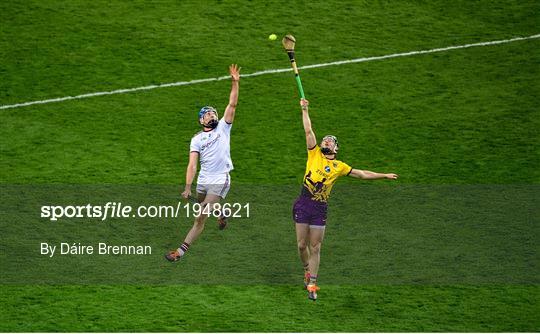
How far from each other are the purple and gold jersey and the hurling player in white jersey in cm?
175

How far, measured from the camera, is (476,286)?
72.6ft

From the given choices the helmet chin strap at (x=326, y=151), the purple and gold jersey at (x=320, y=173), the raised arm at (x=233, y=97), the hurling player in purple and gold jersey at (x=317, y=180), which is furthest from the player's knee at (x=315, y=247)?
the raised arm at (x=233, y=97)

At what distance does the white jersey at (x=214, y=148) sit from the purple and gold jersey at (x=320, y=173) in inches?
68.6

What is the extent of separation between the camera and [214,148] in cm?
2133

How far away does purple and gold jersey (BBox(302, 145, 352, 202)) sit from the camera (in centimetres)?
2028

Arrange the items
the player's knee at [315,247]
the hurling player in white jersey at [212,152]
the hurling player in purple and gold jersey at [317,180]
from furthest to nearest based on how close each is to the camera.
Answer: the hurling player in white jersey at [212,152]
the player's knee at [315,247]
the hurling player in purple and gold jersey at [317,180]

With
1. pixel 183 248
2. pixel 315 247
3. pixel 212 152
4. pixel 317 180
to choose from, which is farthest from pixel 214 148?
pixel 315 247

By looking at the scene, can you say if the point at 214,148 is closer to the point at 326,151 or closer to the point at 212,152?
the point at 212,152

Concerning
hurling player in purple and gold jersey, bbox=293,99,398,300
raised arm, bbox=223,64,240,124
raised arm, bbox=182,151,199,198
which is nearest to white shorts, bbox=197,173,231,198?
raised arm, bbox=182,151,199,198

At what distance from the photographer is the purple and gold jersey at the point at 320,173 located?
20281mm

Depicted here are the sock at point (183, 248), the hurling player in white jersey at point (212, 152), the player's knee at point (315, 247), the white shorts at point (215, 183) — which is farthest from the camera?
the sock at point (183, 248)

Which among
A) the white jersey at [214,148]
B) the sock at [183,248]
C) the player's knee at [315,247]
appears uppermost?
the white jersey at [214,148]

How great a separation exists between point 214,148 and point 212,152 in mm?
81

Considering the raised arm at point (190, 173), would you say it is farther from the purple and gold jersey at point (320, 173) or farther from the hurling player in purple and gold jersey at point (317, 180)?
the purple and gold jersey at point (320, 173)
